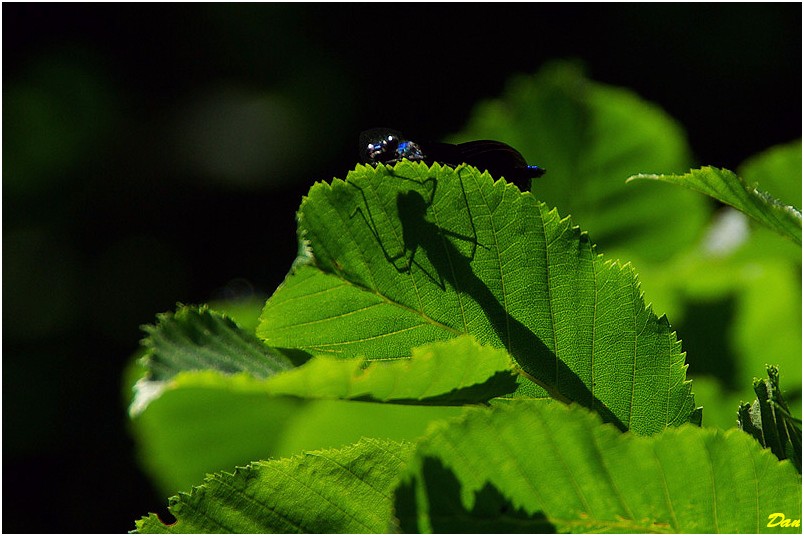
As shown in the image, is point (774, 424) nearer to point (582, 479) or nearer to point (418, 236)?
point (582, 479)

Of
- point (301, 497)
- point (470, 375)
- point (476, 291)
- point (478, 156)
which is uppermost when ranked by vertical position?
point (478, 156)

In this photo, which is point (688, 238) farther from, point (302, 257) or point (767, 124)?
point (767, 124)

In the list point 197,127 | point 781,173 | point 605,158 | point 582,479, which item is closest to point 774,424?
point 582,479

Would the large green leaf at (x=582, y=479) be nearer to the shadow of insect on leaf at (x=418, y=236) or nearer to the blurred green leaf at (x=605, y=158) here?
the shadow of insect on leaf at (x=418, y=236)

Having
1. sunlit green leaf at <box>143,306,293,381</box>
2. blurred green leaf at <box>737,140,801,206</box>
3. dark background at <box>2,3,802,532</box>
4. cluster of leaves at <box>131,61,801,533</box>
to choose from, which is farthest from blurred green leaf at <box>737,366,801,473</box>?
dark background at <box>2,3,802,532</box>

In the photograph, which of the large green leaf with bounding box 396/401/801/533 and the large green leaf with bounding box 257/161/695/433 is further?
the large green leaf with bounding box 257/161/695/433

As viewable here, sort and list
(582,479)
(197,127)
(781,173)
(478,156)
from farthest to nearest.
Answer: (197,127)
(781,173)
(478,156)
(582,479)

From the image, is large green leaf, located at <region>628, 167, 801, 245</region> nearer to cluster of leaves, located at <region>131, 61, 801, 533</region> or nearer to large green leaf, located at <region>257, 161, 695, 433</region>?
cluster of leaves, located at <region>131, 61, 801, 533</region>
